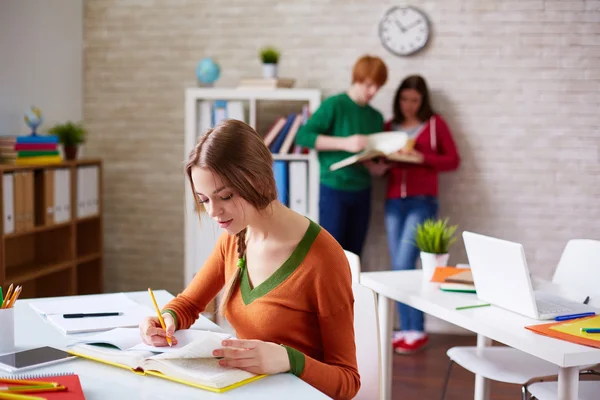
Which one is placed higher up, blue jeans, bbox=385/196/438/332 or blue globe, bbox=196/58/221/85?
blue globe, bbox=196/58/221/85

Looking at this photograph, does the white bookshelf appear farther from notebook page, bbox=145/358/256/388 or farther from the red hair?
notebook page, bbox=145/358/256/388

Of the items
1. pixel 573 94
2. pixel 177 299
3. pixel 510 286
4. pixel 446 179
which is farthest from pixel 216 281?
pixel 573 94

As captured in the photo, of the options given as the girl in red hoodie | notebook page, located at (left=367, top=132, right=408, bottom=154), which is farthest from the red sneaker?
notebook page, located at (left=367, top=132, right=408, bottom=154)

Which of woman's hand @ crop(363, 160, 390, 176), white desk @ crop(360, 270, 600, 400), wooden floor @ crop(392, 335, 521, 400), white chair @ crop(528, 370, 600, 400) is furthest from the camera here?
woman's hand @ crop(363, 160, 390, 176)

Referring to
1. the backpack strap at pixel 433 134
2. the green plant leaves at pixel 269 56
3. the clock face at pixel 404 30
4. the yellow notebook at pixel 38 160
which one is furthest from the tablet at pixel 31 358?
the clock face at pixel 404 30

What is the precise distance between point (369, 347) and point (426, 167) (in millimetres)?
2668

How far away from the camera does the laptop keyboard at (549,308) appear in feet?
7.56

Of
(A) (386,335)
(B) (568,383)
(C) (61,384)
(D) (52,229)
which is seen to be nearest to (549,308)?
(B) (568,383)

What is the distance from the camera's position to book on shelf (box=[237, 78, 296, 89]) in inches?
178

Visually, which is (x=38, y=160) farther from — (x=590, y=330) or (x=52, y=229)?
(x=590, y=330)

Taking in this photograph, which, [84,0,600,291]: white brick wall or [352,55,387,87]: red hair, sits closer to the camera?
[352,55,387,87]: red hair

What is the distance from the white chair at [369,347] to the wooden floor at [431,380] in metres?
1.69

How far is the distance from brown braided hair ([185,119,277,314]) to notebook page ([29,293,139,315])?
59cm

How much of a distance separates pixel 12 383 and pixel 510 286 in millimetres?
1477
